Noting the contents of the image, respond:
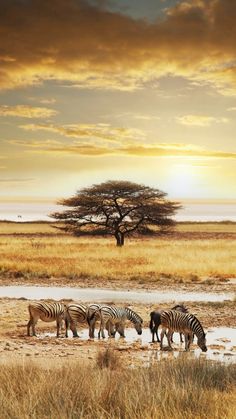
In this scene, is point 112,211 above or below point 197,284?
above

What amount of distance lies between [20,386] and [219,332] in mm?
8970

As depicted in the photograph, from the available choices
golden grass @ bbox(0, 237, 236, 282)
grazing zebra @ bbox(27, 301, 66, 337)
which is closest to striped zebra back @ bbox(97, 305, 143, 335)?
grazing zebra @ bbox(27, 301, 66, 337)

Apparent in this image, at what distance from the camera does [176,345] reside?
15.0 meters

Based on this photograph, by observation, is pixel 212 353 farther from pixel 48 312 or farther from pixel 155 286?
pixel 155 286

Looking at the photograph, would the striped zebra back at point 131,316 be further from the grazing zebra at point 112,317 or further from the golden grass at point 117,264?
the golden grass at point 117,264

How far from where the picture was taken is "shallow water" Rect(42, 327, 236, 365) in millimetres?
→ 13398

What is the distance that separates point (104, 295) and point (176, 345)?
33.2ft

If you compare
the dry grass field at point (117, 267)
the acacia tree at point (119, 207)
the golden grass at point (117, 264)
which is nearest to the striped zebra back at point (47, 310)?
the dry grass field at point (117, 267)

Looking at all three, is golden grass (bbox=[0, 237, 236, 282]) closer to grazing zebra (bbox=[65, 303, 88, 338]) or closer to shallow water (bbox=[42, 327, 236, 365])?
shallow water (bbox=[42, 327, 236, 365])

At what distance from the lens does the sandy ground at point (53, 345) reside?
13.1m

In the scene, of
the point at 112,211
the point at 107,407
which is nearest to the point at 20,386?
the point at 107,407

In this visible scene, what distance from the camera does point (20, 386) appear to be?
8.80 m

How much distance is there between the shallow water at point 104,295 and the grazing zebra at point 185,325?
28.3 ft

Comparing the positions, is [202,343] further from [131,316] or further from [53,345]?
[53,345]
